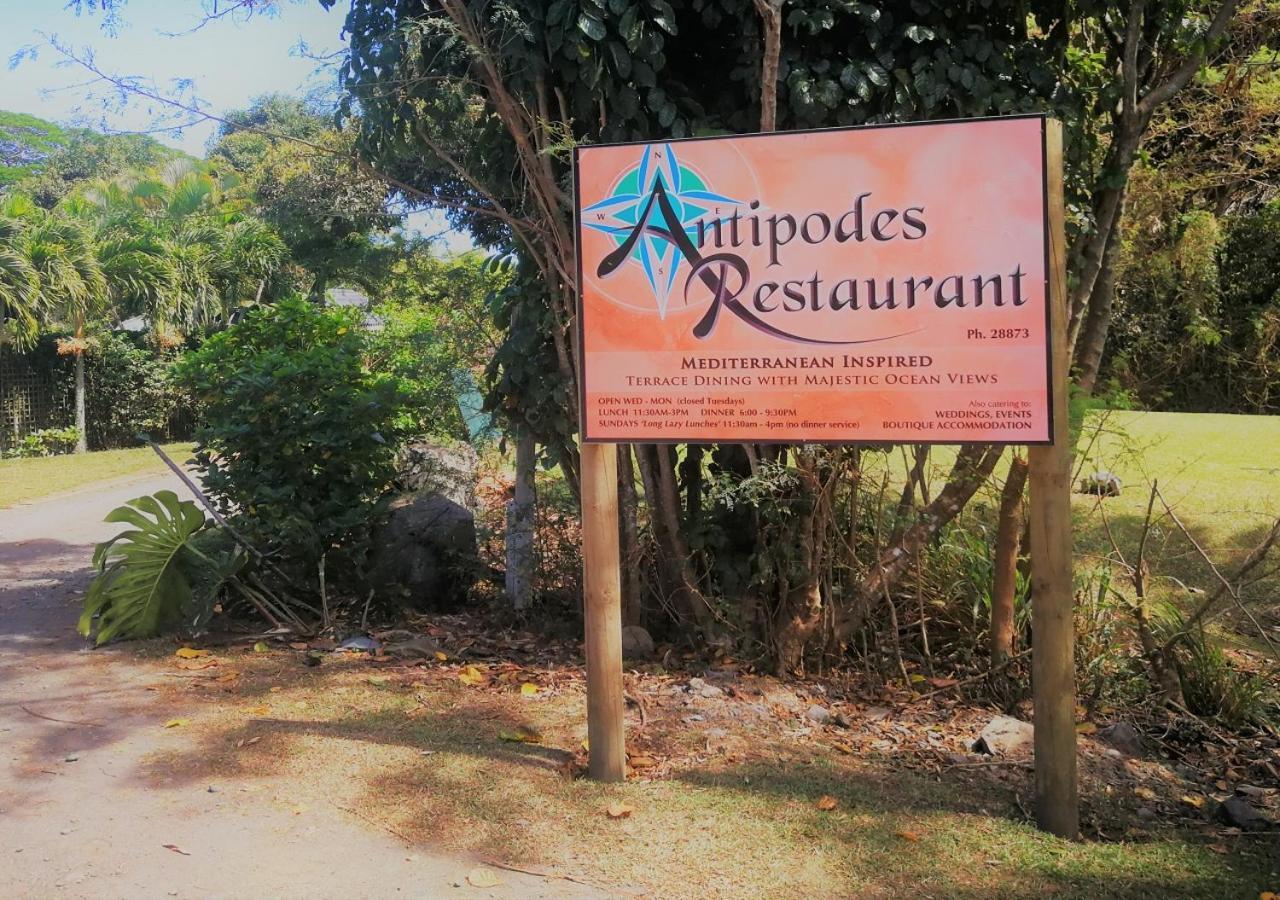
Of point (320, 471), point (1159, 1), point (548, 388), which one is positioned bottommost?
point (320, 471)

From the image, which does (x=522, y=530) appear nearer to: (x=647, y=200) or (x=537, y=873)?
(x=647, y=200)

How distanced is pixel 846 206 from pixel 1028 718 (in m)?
3.50

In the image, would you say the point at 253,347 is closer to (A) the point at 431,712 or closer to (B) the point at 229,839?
(A) the point at 431,712

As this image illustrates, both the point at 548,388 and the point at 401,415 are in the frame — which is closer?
the point at 548,388

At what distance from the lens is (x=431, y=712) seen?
6.00 m

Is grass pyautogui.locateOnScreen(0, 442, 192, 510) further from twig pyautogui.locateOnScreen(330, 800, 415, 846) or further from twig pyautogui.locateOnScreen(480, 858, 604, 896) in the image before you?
twig pyautogui.locateOnScreen(480, 858, 604, 896)

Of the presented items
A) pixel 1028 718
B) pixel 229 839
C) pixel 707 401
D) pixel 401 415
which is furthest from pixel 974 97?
pixel 229 839

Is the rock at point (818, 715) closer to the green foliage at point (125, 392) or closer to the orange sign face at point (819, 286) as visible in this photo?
the orange sign face at point (819, 286)

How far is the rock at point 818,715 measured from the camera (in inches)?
248

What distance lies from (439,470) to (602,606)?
4.12 meters

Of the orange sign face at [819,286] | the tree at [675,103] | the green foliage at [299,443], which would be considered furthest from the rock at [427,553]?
the orange sign face at [819,286]

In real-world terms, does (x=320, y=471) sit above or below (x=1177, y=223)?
below

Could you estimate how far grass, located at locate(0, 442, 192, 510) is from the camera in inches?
617

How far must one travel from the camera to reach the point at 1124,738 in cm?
612
